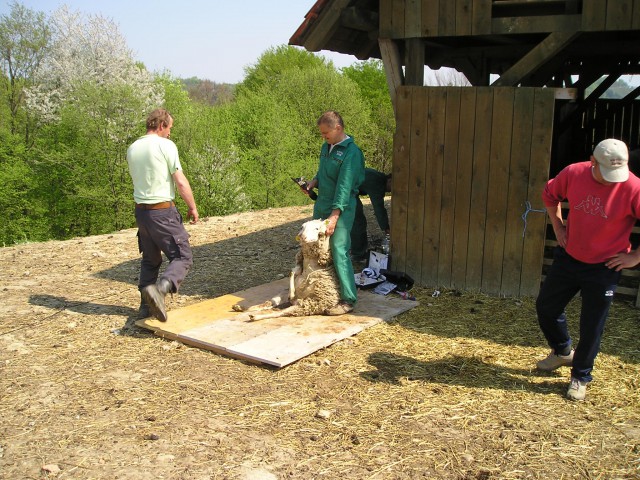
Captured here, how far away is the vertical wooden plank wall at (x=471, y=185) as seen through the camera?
7102 mm

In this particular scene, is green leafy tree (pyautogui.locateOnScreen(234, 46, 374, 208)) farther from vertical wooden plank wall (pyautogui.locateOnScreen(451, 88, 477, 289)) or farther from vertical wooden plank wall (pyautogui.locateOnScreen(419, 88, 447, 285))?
vertical wooden plank wall (pyautogui.locateOnScreen(451, 88, 477, 289))

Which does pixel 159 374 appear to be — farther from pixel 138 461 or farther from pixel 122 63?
pixel 122 63

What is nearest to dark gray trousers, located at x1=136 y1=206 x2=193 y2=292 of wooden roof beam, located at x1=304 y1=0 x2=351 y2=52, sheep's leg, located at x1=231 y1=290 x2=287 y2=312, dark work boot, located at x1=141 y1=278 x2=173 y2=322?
dark work boot, located at x1=141 y1=278 x2=173 y2=322

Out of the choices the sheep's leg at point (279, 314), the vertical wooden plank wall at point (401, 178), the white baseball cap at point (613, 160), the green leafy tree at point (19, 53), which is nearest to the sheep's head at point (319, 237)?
the sheep's leg at point (279, 314)

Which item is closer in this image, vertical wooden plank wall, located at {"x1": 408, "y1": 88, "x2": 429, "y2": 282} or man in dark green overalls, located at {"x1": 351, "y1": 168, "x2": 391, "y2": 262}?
vertical wooden plank wall, located at {"x1": 408, "y1": 88, "x2": 429, "y2": 282}

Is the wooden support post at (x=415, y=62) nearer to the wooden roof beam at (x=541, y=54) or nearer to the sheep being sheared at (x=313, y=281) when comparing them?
the wooden roof beam at (x=541, y=54)

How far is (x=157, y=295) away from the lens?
6156 millimetres

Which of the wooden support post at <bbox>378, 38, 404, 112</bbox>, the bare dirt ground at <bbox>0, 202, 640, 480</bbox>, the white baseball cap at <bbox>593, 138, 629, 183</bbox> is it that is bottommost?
the bare dirt ground at <bbox>0, 202, 640, 480</bbox>

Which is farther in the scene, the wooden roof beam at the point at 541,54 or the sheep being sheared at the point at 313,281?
the wooden roof beam at the point at 541,54

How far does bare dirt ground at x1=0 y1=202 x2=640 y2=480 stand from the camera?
3838mm

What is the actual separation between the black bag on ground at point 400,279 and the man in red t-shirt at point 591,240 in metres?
2.87

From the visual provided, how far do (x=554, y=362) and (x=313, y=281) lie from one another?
2586 mm

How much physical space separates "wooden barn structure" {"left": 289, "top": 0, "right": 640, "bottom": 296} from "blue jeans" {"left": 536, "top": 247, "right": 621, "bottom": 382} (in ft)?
8.01

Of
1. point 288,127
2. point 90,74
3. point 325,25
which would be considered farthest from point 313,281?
point 90,74
